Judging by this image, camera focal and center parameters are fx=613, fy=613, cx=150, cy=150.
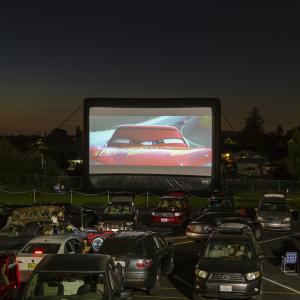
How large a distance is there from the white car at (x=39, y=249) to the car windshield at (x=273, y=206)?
1573 cm

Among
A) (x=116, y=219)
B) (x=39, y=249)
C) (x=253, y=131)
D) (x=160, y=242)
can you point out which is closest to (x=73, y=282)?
(x=39, y=249)

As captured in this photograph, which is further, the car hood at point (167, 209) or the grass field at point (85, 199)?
the grass field at point (85, 199)

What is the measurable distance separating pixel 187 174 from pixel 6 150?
27988 mm

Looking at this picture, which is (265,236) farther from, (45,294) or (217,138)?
(45,294)

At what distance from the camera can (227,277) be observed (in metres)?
12.6

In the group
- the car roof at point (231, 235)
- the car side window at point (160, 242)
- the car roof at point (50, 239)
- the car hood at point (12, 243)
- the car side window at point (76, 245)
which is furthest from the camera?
the car hood at point (12, 243)

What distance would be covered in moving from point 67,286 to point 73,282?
0.09 meters

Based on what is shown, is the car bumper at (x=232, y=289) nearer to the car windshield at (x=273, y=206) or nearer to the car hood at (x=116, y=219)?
the car hood at (x=116, y=219)

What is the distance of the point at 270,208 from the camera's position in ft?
95.8

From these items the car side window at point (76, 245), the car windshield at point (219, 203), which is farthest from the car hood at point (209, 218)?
the car side window at point (76, 245)

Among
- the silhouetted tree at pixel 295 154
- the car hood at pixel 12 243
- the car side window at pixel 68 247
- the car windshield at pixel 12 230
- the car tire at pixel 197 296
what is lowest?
the car tire at pixel 197 296

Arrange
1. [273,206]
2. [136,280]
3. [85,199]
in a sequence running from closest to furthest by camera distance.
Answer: [136,280], [273,206], [85,199]

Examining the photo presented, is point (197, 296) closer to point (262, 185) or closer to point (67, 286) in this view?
point (67, 286)

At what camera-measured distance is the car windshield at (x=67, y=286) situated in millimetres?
7898
